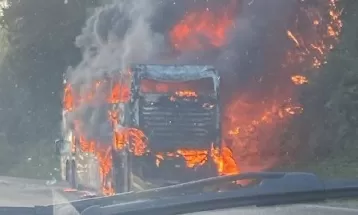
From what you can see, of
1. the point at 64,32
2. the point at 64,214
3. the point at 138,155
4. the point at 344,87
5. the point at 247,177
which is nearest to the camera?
the point at 64,214

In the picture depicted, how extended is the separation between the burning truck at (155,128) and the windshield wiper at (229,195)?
12.5m

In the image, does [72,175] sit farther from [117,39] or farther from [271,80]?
[271,80]

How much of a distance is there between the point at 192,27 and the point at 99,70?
21.6 feet

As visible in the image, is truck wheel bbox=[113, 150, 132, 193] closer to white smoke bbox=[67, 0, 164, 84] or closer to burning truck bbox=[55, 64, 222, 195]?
burning truck bbox=[55, 64, 222, 195]

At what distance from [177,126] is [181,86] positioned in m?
0.83

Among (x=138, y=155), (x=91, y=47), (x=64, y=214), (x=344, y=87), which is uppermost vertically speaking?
(x=91, y=47)

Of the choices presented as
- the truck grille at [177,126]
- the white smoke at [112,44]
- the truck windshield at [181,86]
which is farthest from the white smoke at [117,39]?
the truck grille at [177,126]

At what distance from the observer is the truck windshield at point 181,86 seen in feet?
56.6

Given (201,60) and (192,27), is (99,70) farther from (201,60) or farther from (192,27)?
(192,27)

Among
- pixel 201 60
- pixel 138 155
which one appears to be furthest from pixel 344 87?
pixel 138 155

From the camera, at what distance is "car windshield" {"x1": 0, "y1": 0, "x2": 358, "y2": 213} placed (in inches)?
674

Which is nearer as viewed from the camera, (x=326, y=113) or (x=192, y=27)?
(x=326, y=113)

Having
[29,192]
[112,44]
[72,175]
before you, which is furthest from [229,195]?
[29,192]

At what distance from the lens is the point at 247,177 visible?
384 cm
